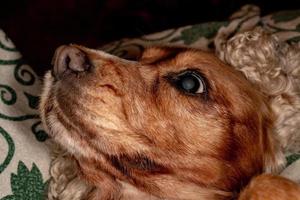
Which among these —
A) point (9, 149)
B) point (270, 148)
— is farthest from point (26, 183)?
point (270, 148)

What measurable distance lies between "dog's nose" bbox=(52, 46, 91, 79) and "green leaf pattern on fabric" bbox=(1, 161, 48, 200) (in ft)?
1.58

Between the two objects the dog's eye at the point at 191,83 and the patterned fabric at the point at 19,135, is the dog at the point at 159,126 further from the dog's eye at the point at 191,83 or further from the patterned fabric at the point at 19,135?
the patterned fabric at the point at 19,135

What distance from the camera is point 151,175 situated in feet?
5.68

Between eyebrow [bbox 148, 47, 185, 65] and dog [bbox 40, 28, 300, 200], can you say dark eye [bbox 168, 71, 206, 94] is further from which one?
eyebrow [bbox 148, 47, 185, 65]

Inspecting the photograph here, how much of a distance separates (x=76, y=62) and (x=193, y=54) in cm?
44

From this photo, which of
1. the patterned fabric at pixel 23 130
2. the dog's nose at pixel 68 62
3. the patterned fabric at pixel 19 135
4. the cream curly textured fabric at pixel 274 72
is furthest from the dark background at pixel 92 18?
the dog's nose at pixel 68 62

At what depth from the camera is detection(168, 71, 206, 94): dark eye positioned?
181cm

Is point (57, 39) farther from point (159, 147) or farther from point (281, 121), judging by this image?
point (159, 147)

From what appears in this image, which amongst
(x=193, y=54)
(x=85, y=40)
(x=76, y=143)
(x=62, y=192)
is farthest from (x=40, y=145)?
(x=85, y=40)

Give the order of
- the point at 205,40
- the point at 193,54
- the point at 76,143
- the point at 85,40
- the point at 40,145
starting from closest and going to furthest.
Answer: the point at 76,143 → the point at 193,54 → the point at 40,145 → the point at 205,40 → the point at 85,40

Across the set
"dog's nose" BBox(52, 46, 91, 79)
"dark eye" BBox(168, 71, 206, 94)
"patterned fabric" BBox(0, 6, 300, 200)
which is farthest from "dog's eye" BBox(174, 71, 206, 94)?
"patterned fabric" BBox(0, 6, 300, 200)

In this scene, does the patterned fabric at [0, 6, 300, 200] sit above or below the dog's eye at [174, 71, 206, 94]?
below

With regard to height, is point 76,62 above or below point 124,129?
above

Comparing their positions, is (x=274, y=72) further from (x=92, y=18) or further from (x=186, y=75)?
(x=92, y=18)
